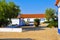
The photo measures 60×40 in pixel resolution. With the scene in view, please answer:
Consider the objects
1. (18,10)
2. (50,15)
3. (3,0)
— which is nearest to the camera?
(3,0)

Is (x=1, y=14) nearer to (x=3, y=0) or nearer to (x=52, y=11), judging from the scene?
(x=3, y=0)

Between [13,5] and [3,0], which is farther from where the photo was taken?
[13,5]

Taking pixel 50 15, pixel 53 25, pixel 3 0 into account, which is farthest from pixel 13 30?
pixel 50 15

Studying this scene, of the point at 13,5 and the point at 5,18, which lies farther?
the point at 13,5

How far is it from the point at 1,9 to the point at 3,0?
8.59ft

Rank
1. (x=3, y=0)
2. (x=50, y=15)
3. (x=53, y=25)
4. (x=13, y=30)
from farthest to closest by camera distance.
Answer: (x=50, y=15), (x=53, y=25), (x=3, y=0), (x=13, y=30)

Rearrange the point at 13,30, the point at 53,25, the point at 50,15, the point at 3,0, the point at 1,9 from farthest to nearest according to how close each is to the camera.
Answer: the point at 50,15 → the point at 53,25 → the point at 3,0 → the point at 1,9 → the point at 13,30

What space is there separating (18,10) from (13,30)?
15.2 metres

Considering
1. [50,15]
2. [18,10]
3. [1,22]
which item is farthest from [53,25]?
[50,15]

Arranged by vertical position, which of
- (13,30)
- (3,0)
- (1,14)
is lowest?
(13,30)

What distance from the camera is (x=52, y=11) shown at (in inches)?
2842

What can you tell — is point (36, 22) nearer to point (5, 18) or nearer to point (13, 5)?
point (13, 5)

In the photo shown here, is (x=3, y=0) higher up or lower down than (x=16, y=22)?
higher up

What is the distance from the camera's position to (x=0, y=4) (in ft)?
105
